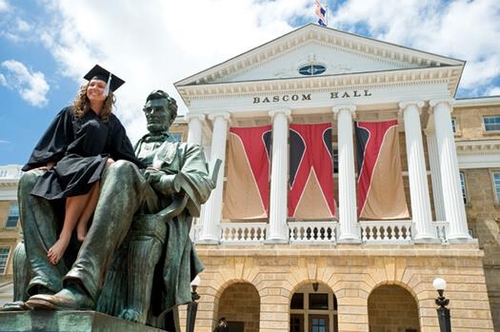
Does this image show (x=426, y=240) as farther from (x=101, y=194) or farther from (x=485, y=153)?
(x=101, y=194)

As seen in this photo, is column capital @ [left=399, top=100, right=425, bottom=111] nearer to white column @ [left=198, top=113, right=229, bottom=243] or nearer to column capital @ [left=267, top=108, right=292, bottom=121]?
column capital @ [left=267, top=108, right=292, bottom=121]

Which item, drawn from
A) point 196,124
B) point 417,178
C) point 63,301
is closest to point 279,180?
point 196,124

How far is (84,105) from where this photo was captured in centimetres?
290

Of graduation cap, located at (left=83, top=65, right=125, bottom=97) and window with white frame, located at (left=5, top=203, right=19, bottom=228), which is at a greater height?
window with white frame, located at (left=5, top=203, right=19, bottom=228)

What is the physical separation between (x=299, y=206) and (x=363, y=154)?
3.62 m

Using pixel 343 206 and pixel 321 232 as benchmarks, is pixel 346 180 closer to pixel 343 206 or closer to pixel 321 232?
pixel 343 206

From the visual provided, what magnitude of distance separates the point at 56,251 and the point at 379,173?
59.9 ft

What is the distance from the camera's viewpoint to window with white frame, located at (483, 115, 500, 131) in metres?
Answer: 27.6

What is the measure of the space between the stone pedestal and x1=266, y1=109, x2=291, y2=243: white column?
17.3 metres

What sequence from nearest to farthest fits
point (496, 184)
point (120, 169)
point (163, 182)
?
point (120, 169) → point (163, 182) → point (496, 184)

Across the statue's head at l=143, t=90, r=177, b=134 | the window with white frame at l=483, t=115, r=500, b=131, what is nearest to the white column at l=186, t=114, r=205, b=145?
the window with white frame at l=483, t=115, r=500, b=131

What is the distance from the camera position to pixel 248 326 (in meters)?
21.7

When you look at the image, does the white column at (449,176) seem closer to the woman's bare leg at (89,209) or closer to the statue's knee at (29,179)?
the woman's bare leg at (89,209)

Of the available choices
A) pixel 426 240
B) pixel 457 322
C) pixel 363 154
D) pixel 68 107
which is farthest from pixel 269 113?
pixel 68 107
